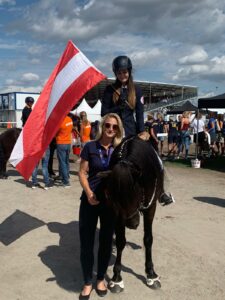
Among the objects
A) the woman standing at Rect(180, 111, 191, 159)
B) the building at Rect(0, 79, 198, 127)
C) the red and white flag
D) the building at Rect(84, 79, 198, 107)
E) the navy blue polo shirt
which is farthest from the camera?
the building at Rect(84, 79, 198, 107)

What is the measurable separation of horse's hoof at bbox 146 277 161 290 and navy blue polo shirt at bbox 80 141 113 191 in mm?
1148

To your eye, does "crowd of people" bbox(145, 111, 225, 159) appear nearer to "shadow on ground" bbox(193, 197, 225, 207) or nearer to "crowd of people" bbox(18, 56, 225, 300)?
"shadow on ground" bbox(193, 197, 225, 207)

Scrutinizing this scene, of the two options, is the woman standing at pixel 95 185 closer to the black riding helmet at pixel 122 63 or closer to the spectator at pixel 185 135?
the black riding helmet at pixel 122 63

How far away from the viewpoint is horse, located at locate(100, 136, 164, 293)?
270cm

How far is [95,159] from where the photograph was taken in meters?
3.26

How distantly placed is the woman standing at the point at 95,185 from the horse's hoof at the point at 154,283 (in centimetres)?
48

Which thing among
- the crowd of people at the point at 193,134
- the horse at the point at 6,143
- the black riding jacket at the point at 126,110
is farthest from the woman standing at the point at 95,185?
the crowd of people at the point at 193,134

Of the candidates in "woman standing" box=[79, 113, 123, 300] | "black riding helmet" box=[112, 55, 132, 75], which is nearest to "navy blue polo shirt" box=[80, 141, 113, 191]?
"woman standing" box=[79, 113, 123, 300]

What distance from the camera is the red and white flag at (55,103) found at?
4223 mm

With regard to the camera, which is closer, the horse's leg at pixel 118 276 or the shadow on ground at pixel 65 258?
the horse's leg at pixel 118 276

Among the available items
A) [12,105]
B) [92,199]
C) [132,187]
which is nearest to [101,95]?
[12,105]

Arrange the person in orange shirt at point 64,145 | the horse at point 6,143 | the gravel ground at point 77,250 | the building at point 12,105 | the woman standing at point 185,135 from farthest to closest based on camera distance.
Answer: the building at point 12,105, the woman standing at point 185,135, the horse at point 6,143, the person in orange shirt at point 64,145, the gravel ground at point 77,250

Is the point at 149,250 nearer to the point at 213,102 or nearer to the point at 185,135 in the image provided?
the point at 213,102

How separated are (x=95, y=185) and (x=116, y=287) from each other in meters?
1.05
